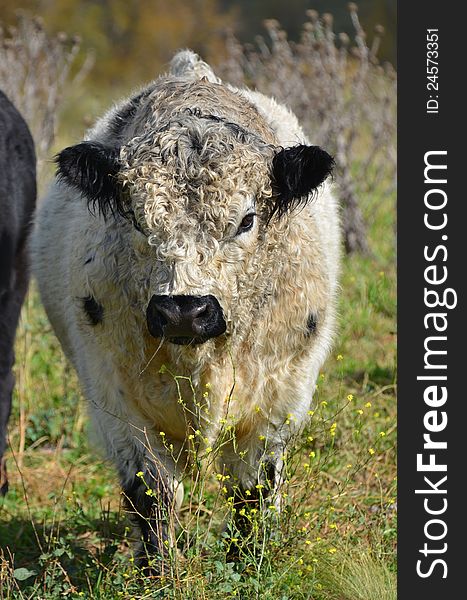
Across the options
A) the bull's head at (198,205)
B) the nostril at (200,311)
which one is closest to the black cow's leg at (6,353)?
the bull's head at (198,205)

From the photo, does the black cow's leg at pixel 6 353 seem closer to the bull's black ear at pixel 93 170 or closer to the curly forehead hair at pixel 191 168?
the bull's black ear at pixel 93 170

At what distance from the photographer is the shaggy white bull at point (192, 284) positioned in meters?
4.20

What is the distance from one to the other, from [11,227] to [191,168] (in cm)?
247

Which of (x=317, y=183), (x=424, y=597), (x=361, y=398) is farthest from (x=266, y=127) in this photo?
(x=361, y=398)

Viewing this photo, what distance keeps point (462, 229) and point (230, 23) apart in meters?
18.3

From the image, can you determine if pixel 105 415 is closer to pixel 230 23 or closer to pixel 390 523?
pixel 390 523

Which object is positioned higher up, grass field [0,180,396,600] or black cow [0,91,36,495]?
black cow [0,91,36,495]

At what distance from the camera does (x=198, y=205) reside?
13.7ft

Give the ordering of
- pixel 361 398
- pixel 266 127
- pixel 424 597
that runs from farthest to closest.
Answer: pixel 361 398
pixel 266 127
pixel 424 597

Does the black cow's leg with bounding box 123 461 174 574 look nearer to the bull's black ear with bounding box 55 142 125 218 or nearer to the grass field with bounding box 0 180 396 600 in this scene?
the grass field with bounding box 0 180 396 600

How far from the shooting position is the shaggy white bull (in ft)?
13.8

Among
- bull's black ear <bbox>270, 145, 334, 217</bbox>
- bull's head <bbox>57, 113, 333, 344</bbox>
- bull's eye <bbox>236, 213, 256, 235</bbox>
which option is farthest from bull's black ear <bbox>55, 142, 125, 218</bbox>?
bull's black ear <bbox>270, 145, 334, 217</bbox>

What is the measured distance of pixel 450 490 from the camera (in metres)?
4.44

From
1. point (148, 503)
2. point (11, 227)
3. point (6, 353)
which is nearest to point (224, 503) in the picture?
point (148, 503)
